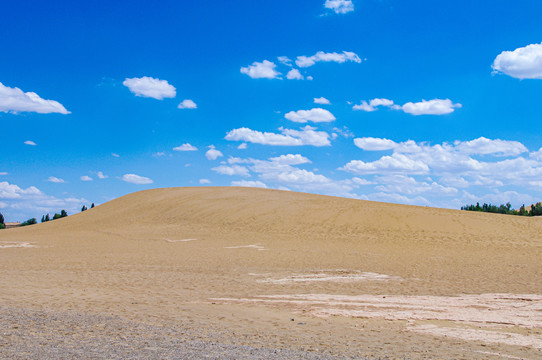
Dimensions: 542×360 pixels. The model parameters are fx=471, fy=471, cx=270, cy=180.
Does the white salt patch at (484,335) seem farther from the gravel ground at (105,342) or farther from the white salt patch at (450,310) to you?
the gravel ground at (105,342)

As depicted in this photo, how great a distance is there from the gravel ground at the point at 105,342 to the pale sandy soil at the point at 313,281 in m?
0.17

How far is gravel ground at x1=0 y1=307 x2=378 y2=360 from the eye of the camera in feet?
23.6

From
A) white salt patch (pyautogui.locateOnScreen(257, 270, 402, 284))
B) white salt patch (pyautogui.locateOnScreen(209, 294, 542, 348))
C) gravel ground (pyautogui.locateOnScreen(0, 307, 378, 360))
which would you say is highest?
white salt patch (pyautogui.locateOnScreen(257, 270, 402, 284))

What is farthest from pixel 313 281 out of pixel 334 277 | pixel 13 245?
pixel 13 245

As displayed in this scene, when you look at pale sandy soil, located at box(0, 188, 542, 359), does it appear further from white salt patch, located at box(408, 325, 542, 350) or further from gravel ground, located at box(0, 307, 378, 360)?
gravel ground, located at box(0, 307, 378, 360)

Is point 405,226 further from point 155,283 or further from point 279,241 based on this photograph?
point 155,283

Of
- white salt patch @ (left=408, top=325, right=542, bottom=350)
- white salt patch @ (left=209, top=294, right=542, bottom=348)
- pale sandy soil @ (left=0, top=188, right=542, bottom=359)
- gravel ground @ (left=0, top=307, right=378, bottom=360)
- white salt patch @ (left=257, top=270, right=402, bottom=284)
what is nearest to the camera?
gravel ground @ (left=0, top=307, right=378, bottom=360)

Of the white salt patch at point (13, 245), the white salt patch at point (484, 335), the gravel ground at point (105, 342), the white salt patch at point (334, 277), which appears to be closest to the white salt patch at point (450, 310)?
the white salt patch at point (484, 335)

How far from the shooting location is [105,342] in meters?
7.98

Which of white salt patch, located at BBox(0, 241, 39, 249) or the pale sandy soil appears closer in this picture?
the pale sandy soil

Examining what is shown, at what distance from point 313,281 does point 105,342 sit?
10392 millimetres

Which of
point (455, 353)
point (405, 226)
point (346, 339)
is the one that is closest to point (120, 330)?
point (346, 339)

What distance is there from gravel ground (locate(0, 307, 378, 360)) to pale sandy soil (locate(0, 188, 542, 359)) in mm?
165

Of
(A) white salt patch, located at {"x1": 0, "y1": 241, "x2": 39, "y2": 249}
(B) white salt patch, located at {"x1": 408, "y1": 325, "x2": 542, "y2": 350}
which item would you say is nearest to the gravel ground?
(B) white salt patch, located at {"x1": 408, "y1": 325, "x2": 542, "y2": 350}
